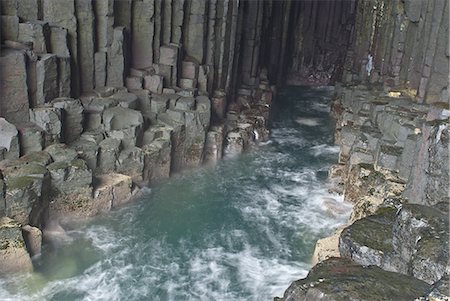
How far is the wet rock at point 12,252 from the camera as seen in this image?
1289 centimetres

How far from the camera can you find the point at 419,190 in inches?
481

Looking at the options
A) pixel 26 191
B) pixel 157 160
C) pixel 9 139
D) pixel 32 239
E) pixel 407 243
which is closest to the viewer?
pixel 407 243

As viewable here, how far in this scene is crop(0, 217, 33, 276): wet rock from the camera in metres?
12.9

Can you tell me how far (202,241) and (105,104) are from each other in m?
6.47

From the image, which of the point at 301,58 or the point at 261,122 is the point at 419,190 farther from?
the point at 301,58

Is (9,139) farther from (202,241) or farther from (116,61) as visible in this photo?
(116,61)

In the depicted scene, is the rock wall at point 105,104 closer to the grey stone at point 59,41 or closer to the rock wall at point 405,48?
the grey stone at point 59,41

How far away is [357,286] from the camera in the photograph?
7.37 meters

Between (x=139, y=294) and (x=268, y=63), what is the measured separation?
2472 centimetres

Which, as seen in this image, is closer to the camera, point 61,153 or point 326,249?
point 326,249

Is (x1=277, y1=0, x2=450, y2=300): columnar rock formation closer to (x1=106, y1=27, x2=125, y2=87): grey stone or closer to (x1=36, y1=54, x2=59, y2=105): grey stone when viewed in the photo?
(x1=106, y1=27, x2=125, y2=87): grey stone

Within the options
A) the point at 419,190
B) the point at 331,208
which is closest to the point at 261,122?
the point at 331,208

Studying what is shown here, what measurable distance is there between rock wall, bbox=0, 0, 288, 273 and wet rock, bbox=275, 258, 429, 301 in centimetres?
795

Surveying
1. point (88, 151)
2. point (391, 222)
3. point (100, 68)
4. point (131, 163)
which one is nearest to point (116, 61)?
point (100, 68)
